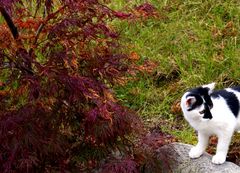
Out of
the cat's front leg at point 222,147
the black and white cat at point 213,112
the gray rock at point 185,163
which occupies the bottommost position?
the gray rock at point 185,163

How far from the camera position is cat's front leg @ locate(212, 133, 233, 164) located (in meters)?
3.13

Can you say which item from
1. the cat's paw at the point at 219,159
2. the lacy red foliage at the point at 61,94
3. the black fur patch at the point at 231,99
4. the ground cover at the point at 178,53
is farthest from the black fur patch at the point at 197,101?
the ground cover at the point at 178,53

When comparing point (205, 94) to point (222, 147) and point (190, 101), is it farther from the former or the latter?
point (222, 147)

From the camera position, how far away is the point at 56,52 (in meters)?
2.88

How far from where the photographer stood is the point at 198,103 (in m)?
2.93

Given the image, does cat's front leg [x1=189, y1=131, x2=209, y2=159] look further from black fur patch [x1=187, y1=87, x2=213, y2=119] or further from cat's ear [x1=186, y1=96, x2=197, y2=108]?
cat's ear [x1=186, y1=96, x2=197, y2=108]

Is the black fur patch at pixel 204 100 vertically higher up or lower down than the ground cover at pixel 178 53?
higher up

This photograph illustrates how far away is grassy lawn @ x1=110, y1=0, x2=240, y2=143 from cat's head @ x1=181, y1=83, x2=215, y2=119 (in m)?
1.03

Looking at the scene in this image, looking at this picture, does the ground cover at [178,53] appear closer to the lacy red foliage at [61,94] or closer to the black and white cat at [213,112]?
the black and white cat at [213,112]

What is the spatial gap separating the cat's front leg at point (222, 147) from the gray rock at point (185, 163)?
41 mm

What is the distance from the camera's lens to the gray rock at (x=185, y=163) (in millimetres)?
3217

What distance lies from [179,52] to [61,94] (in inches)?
85.3

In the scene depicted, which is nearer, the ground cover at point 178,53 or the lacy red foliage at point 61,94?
the lacy red foliage at point 61,94

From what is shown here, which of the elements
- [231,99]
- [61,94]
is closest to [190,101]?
[231,99]
